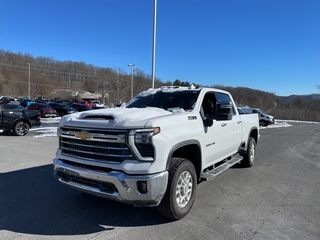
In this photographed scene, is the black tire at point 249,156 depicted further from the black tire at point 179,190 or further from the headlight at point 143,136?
the headlight at point 143,136

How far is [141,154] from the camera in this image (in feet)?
10.4

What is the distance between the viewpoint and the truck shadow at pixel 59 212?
3441mm

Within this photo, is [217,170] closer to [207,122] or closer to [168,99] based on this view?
[207,122]

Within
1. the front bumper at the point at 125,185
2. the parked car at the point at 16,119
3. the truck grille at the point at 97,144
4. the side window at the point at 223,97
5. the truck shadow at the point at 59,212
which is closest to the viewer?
the front bumper at the point at 125,185

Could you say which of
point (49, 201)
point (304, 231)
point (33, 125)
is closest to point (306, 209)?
point (304, 231)

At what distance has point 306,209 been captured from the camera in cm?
420

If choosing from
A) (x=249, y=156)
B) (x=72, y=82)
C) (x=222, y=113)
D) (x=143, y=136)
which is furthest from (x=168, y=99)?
(x=72, y=82)

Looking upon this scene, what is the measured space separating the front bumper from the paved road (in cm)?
50

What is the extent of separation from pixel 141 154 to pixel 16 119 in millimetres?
11651

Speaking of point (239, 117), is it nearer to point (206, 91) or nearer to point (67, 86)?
point (206, 91)

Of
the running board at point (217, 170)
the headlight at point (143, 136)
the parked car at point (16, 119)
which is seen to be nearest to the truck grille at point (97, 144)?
the headlight at point (143, 136)

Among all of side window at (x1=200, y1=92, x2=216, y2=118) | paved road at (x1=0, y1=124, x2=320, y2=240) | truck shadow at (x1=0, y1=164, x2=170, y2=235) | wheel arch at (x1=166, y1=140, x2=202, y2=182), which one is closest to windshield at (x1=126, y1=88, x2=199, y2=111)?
side window at (x1=200, y1=92, x2=216, y2=118)

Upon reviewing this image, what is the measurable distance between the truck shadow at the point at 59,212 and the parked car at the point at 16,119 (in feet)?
27.5

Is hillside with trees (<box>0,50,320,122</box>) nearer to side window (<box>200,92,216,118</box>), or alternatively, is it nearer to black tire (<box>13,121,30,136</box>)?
black tire (<box>13,121,30,136</box>)
